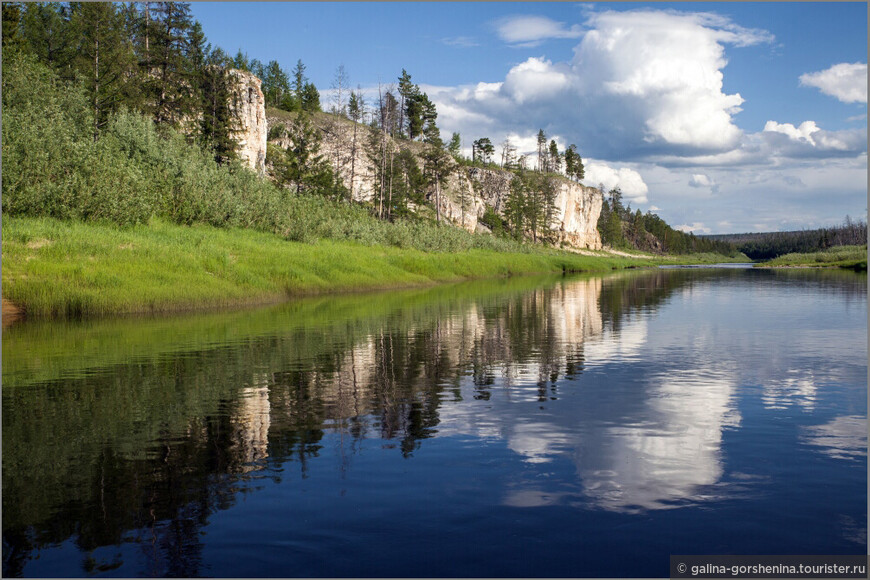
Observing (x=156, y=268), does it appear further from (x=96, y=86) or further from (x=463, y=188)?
(x=463, y=188)

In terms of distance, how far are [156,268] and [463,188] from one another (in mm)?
91525

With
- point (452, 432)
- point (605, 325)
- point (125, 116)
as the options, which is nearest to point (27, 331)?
point (452, 432)

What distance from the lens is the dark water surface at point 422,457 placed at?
6707mm

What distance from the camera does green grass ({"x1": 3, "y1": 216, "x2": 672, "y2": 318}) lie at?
2673 cm

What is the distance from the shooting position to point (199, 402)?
507 inches

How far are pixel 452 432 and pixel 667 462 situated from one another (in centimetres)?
329

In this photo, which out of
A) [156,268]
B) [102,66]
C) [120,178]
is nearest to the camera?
[156,268]

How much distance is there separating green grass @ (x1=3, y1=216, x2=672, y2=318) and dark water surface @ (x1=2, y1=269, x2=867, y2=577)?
668cm

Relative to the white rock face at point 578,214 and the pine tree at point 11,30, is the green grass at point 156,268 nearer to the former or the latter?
the pine tree at point 11,30

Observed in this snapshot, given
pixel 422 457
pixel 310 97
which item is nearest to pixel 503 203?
pixel 310 97

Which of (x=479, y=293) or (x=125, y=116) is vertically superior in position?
(x=125, y=116)

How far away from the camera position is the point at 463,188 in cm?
11888

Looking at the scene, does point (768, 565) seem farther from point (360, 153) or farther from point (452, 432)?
point (360, 153)

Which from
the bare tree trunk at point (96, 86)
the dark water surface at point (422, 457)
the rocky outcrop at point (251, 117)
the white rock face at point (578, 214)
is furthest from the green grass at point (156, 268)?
the white rock face at point (578, 214)
